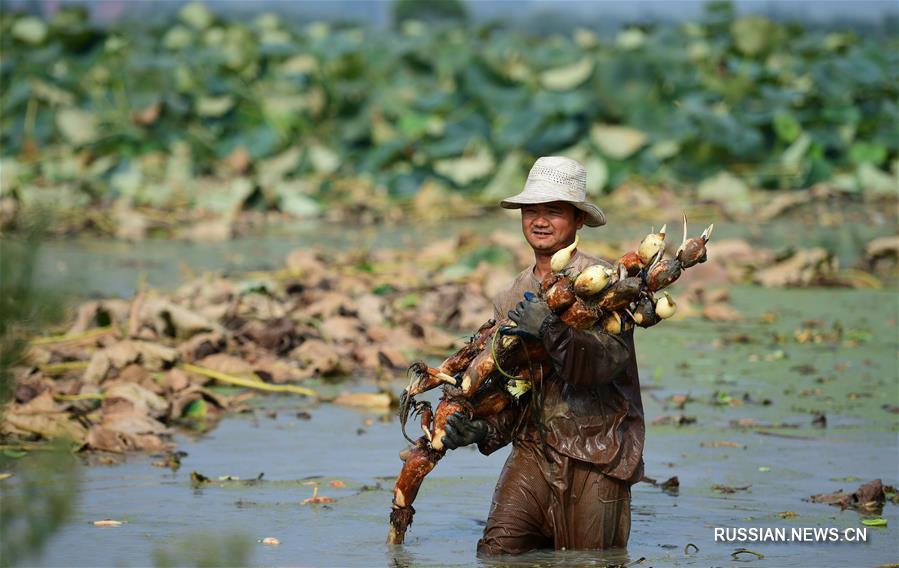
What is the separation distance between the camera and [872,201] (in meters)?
15.5

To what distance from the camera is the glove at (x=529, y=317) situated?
14.9ft

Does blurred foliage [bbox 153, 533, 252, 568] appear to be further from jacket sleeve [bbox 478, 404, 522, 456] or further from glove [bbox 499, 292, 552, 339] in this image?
glove [bbox 499, 292, 552, 339]

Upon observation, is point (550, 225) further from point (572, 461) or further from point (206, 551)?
point (206, 551)

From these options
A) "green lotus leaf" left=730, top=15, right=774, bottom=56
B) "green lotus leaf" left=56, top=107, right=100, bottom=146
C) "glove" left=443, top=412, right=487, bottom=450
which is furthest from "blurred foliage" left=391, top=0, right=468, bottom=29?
"glove" left=443, top=412, right=487, bottom=450

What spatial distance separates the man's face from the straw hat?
57 mm

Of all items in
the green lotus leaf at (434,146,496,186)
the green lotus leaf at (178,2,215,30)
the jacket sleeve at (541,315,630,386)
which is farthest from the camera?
the green lotus leaf at (178,2,215,30)

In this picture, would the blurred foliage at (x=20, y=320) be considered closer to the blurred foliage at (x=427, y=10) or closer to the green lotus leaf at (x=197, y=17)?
the green lotus leaf at (x=197, y=17)

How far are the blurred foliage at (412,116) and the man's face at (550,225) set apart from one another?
962 centimetres

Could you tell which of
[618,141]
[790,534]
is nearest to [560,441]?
[790,534]

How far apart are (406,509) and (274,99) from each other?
13.2m

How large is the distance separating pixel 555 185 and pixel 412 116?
12444 mm

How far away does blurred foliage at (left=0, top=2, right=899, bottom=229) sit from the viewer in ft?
52.2

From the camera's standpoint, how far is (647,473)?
247 inches

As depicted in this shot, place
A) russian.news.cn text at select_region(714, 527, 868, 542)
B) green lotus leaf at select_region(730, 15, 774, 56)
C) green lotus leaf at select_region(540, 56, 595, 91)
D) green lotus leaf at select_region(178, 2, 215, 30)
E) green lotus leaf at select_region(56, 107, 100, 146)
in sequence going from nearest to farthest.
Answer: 1. russian.news.cn text at select_region(714, 527, 868, 542)
2. green lotus leaf at select_region(540, 56, 595, 91)
3. green lotus leaf at select_region(56, 107, 100, 146)
4. green lotus leaf at select_region(730, 15, 774, 56)
5. green lotus leaf at select_region(178, 2, 215, 30)
